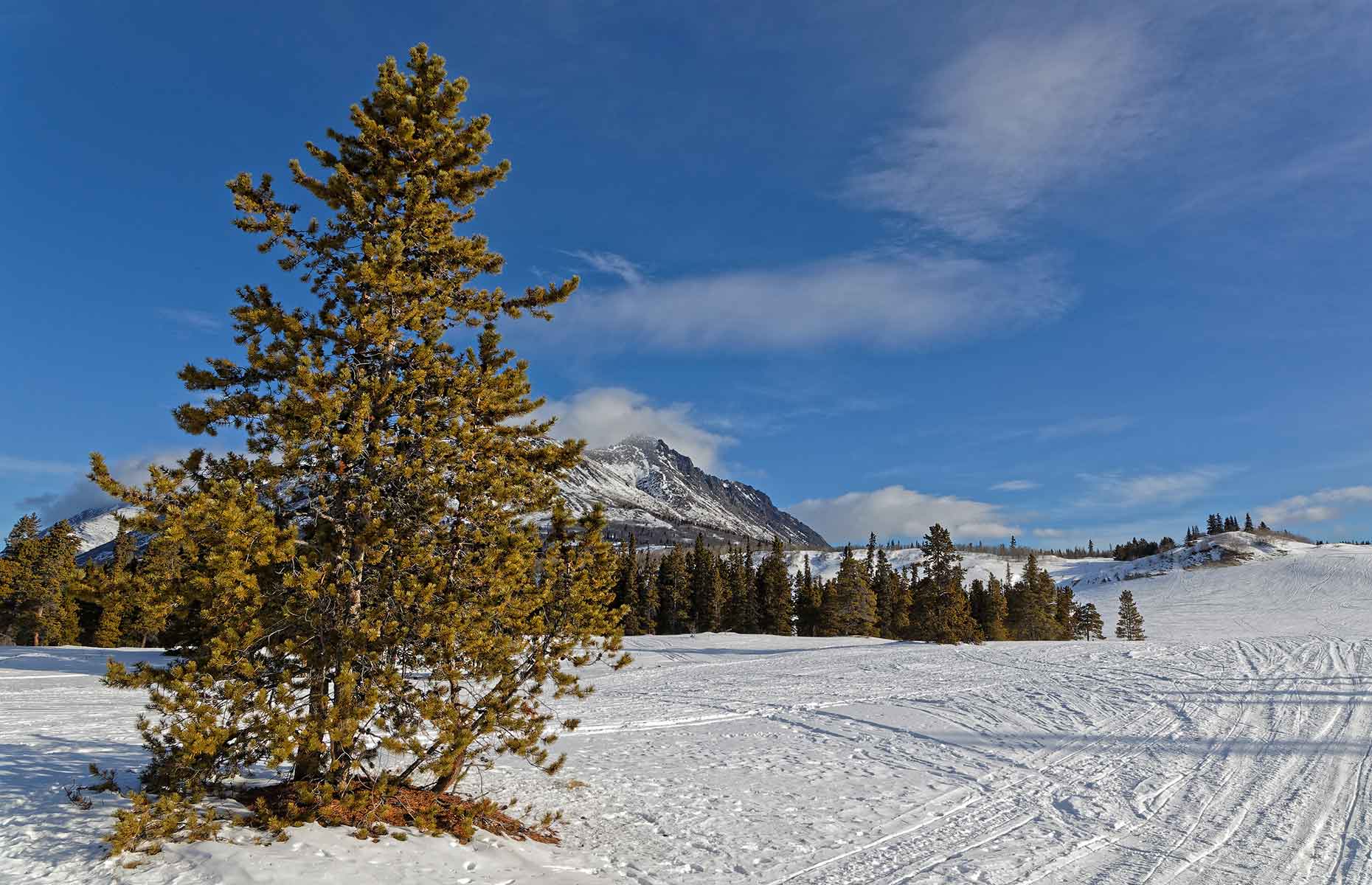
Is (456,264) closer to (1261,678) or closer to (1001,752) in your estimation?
(1001,752)

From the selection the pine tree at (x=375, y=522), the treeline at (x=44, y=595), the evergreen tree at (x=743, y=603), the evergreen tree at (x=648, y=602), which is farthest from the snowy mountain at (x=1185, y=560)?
the pine tree at (x=375, y=522)

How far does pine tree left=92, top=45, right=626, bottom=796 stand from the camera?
650 cm

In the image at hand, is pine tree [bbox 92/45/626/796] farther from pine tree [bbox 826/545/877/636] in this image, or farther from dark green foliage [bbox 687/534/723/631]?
dark green foliage [bbox 687/534/723/631]

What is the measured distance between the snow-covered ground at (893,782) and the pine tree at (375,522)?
3.65 ft

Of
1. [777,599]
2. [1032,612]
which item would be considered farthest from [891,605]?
[1032,612]

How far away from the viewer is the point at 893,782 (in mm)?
11562

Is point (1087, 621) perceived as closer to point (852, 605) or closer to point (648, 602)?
point (852, 605)

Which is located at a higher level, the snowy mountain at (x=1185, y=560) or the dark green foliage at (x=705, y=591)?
the snowy mountain at (x=1185, y=560)

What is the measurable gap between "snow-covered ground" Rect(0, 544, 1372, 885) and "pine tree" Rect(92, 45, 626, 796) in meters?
1.11

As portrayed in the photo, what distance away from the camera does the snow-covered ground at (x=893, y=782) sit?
7.54 metres

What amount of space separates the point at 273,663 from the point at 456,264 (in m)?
4.92

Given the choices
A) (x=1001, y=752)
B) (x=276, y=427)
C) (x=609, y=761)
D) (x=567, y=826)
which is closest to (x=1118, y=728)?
(x=1001, y=752)

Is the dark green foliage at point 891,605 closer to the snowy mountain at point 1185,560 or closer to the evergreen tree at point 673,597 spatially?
the evergreen tree at point 673,597

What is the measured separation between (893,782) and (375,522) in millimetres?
8959
